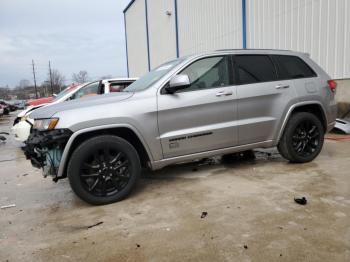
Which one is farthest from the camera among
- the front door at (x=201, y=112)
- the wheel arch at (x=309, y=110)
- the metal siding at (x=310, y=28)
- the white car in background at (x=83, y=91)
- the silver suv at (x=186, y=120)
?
the metal siding at (x=310, y=28)

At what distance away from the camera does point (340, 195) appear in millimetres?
3828

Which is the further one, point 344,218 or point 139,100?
point 139,100

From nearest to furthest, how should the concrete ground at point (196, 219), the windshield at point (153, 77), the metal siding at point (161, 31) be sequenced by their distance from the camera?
the concrete ground at point (196, 219), the windshield at point (153, 77), the metal siding at point (161, 31)

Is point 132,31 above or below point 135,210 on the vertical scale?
above

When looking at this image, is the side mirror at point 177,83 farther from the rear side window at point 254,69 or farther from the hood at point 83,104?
the rear side window at point 254,69

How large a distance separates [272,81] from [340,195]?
6.38 ft

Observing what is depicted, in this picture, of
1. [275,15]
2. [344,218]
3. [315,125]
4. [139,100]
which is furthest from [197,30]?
[344,218]

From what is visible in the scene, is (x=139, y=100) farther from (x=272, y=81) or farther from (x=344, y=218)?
(x=344, y=218)

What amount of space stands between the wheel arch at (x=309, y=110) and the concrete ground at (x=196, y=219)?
0.68 m

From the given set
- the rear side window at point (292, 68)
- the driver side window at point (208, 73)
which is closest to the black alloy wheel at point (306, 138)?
the rear side window at point (292, 68)

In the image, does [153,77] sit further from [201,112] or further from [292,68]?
[292,68]

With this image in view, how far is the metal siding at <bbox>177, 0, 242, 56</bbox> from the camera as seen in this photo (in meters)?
13.2

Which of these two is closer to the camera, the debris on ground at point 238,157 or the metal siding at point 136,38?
the debris on ground at point 238,157

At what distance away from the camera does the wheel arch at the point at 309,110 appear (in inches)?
200
